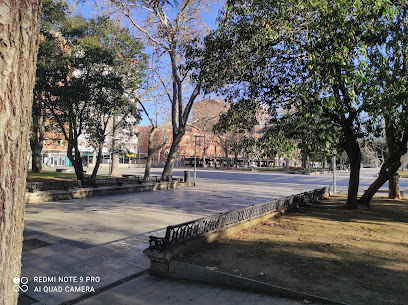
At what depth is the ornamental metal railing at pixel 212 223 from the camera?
18.4 feet

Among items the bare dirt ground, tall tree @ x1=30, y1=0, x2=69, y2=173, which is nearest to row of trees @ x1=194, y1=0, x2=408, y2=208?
the bare dirt ground

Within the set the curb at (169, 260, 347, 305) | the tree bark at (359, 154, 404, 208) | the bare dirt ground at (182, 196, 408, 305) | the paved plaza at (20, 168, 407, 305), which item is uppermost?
the tree bark at (359, 154, 404, 208)

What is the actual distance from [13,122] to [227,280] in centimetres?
421

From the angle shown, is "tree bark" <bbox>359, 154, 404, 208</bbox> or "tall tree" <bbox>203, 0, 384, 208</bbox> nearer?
"tall tree" <bbox>203, 0, 384, 208</bbox>

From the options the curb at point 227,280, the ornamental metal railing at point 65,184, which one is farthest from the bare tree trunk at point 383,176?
the ornamental metal railing at point 65,184

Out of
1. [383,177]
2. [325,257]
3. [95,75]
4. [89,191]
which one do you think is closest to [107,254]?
[325,257]

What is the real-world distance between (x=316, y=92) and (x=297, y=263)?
4316 millimetres

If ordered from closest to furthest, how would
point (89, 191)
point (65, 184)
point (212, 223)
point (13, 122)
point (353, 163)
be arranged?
point (13, 122), point (212, 223), point (353, 163), point (89, 191), point (65, 184)

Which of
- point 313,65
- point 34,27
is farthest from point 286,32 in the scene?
point 34,27

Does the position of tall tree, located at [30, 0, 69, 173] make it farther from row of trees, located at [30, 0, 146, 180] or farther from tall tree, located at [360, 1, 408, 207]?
tall tree, located at [360, 1, 408, 207]

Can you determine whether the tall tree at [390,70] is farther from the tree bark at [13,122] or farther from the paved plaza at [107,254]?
the tree bark at [13,122]

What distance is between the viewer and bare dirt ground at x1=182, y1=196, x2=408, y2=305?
441 centimetres

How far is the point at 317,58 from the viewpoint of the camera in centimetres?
746

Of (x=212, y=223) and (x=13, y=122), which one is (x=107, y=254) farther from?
(x=13, y=122)
